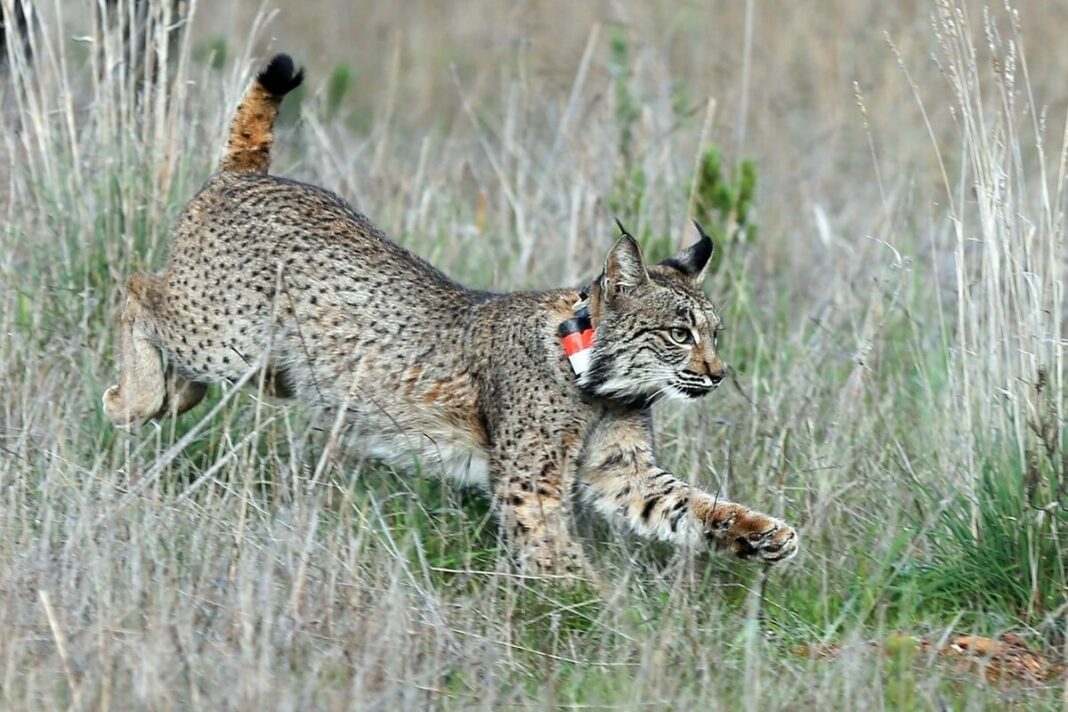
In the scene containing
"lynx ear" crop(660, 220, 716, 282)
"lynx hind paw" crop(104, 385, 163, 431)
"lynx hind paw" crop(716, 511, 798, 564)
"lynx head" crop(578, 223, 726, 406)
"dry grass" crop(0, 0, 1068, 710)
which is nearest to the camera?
"dry grass" crop(0, 0, 1068, 710)

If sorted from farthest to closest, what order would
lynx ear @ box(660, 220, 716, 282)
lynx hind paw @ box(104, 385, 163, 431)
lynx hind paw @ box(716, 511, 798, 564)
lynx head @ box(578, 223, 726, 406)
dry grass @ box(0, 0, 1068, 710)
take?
lynx hind paw @ box(104, 385, 163, 431) < lynx ear @ box(660, 220, 716, 282) < lynx head @ box(578, 223, 726, 406) < lynx hind paw @ box(716, 511, 798, 564) < dry grass @ box(0, 0, 1068, 710)

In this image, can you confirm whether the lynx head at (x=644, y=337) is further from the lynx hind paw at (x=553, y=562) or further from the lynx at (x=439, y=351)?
the lynx hind paw at (x=553, y=562)

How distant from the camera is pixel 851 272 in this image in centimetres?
691

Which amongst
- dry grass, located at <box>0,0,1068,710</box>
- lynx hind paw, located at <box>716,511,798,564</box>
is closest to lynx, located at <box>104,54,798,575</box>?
lynx hind paw, located at <box>716,511,798,564</box>

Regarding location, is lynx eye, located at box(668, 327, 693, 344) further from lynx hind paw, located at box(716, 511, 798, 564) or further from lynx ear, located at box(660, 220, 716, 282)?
Answer: lynx hind paw, located at box(716, 511, 798, 564)

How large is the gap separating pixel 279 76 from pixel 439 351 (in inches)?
41.2

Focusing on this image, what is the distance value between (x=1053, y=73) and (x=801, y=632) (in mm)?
6478

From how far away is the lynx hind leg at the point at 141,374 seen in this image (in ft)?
17.3

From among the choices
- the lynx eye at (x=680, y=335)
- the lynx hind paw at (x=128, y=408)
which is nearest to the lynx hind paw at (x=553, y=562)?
the lynx eye at (x=680, y=335)

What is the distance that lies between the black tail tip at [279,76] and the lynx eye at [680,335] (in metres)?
1.54

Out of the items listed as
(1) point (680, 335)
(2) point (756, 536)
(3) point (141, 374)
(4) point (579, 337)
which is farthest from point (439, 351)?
(2) point (756, 536)

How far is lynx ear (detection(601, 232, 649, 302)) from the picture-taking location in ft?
15.9

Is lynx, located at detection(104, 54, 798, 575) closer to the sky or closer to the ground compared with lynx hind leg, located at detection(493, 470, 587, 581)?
closer to the sky

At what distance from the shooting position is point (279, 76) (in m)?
5.31
